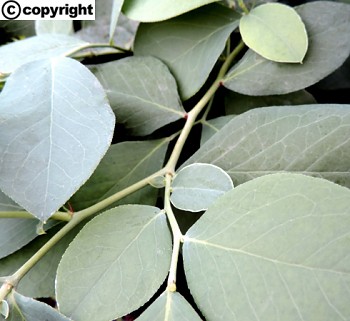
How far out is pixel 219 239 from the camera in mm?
365

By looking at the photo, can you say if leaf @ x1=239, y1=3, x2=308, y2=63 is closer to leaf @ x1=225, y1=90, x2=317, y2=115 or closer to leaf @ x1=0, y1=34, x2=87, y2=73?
leaf @ x1=225, y1=90, x2=317, y2=115

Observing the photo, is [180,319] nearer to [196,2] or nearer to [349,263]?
[349,263]

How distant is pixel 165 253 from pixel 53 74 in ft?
0.63

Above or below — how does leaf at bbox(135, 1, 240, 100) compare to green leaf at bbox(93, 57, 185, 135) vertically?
above

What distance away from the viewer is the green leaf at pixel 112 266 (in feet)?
1.20

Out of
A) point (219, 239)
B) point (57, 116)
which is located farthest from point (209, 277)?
point (57, 116)

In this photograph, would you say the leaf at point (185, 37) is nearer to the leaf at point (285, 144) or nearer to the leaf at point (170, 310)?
the leaf at point (285, 144)

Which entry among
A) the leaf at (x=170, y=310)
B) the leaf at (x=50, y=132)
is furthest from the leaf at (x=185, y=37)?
the leaf at (x=170, y=310)

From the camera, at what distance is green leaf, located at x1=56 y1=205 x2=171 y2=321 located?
0.36 meters

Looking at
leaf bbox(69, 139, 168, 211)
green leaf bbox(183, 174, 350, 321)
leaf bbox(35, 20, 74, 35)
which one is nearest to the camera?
green leaf bbox(183, 174, 350, 321)

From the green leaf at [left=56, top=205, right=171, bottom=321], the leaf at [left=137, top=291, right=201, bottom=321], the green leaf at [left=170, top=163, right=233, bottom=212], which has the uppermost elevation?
the green leaf at [left=170, top=163, right=233, bottom=212]

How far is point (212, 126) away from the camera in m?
0.51

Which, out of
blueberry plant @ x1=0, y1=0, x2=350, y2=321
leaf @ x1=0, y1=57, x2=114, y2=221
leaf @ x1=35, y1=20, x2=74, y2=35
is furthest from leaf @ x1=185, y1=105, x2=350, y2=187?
leaf @ x1=35, y1=20, x2=74, y2=35

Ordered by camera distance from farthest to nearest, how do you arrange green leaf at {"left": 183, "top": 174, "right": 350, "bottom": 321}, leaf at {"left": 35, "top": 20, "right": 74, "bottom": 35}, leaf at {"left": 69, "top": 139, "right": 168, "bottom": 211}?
leaf at {"left": 35, "top": 20, "right": 74, "bottom": 35} → leaf at {"left": 69, "top": 139, "right": 168, "bottom": 211} → green leaf at {"left": 183, "top": 174, "right": 350, "bottom": 321}
